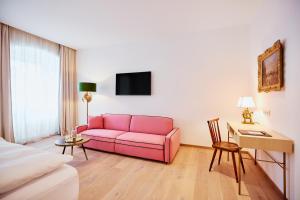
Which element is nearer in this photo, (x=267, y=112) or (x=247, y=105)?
(x=267, y=112)

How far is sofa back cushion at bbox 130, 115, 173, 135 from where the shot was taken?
338 cm

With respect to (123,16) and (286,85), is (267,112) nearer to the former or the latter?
(286,85)

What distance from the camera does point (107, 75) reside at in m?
4.46

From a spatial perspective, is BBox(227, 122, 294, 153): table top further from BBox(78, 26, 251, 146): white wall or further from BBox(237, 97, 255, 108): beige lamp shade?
BBox(78, 26, 251, 146): white wall

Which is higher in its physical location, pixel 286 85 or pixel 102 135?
pixel 286 85

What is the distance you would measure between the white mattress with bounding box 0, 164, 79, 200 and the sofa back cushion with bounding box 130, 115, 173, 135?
2080 mm

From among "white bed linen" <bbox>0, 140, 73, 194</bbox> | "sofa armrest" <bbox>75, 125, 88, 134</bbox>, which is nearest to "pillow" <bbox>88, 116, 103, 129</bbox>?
"sofa armrest" <bbox>75, 125, 88, 134</bbox>

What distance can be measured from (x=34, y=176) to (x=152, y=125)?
243 centimetres

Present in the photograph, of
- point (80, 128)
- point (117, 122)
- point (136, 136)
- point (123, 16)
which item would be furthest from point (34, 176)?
point (123, 16)

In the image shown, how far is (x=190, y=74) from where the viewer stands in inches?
138

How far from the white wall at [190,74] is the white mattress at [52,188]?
2592 millimetres

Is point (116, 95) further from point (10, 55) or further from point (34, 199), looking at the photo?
point (34, 199)

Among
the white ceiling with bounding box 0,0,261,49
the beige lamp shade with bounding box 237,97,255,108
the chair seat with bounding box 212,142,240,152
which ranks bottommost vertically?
the chair seat with bounding box 212,142,240,152

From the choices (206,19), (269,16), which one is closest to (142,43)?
(206,19)
